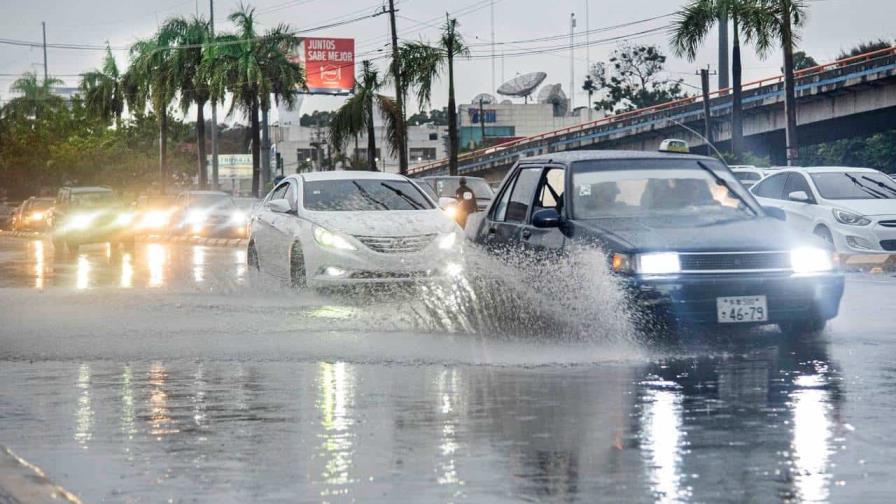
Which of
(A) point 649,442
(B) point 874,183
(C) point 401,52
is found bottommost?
(A) point 649,442

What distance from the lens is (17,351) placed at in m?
12.8

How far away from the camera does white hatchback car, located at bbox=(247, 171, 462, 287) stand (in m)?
17.4

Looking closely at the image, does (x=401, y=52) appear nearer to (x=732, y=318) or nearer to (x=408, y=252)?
(x=408, y=252)

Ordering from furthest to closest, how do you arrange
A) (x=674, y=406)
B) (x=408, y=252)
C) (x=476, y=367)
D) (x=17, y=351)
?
(x=408, y=252)
(x=17, y=351)
(x=476, y=367)
(x=674, y=406)

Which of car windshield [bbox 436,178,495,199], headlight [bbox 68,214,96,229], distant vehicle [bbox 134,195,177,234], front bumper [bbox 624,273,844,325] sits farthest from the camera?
distant vehicle [bbox 134,195,177,234]

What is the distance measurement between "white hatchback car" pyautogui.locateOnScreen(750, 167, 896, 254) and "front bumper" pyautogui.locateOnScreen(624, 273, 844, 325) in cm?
1017

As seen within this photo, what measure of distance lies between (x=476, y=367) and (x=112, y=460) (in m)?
4.26

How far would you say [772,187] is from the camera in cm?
2564

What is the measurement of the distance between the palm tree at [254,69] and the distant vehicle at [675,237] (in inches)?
1994

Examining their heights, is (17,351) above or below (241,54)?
below

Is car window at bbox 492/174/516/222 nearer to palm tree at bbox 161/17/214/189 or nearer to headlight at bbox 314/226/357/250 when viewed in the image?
headlight at bbox 314/226/357/250

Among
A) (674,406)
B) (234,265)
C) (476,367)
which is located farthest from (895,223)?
(674,406)

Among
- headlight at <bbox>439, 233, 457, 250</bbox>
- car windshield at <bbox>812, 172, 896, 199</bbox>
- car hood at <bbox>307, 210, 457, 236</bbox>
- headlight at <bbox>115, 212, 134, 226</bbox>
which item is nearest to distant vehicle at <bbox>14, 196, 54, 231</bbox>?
headlight at <bbox>115, 212, 134, 226</bbox>

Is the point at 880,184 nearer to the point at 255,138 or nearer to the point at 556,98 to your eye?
the point at 255,138
